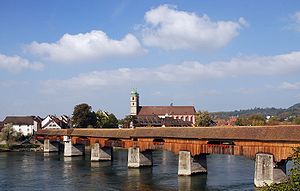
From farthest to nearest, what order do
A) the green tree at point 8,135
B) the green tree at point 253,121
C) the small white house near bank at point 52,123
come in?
the small white house near bank at point 52,123, the green tree at point 253,121, the green tree at point 8,135

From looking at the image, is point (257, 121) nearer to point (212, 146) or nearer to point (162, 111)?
point (162, 111)

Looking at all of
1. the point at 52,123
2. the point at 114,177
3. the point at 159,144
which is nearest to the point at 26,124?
the point at 52,123

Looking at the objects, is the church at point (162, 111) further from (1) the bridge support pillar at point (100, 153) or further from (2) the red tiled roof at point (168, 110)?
(1) the bridge support pillar at point (100, 153)

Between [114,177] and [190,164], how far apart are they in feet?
23.8

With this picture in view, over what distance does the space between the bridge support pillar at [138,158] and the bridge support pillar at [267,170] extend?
16.7 meters

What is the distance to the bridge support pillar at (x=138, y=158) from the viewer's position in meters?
46.2

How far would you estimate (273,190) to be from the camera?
46.0 feet

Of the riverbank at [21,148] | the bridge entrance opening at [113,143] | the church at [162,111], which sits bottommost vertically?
the riverbank at [21,148]

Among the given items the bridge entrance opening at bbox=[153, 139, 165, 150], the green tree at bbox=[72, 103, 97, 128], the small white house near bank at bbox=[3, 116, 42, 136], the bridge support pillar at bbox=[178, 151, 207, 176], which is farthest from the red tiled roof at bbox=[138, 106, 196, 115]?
the bridge support pillar at bbox=[178, 151, 207, 176]

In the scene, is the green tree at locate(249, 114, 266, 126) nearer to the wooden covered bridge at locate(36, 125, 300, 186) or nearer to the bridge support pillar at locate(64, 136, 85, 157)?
Answer: the bridge support pillar at locate(64, 136, 85, 157)

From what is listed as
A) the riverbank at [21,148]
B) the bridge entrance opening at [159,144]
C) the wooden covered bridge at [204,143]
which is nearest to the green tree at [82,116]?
the riverbank at [21,148]

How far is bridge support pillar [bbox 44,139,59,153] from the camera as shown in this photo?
231 ft

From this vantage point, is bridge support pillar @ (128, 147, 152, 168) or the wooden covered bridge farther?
bridge support pillar @ (128, 147, 152, 168)

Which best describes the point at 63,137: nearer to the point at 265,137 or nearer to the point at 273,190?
the point at 265,137
